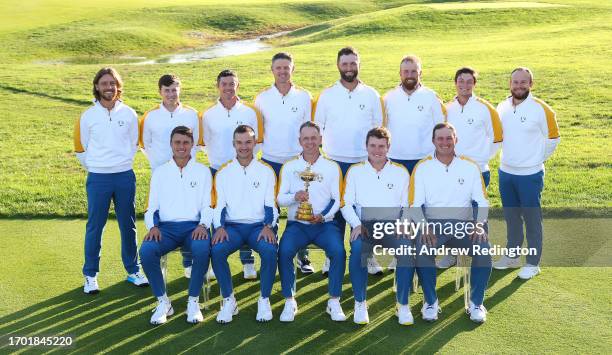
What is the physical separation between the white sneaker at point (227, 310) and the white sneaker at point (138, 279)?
118cm

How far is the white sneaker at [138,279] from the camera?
22.6 ft

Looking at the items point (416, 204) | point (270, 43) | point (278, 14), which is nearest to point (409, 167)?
point (416, 204)

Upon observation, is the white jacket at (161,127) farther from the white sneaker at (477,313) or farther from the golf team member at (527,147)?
the golf team member at (527,147)

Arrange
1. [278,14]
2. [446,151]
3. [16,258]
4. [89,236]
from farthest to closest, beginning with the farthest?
[278,14], [16,258], [89,236], [446,151]

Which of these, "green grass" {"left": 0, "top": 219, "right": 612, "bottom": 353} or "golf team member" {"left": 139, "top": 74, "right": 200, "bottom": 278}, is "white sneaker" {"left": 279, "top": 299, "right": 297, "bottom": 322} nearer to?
"green grass" {"left": 0, "top": 219, "right": 612, "bottom": 353}

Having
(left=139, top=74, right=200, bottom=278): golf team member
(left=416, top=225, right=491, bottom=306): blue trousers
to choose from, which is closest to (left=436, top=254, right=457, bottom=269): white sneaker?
(left=416, top=225, right=491, bottom=306): blue trousers

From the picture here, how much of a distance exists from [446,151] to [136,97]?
12170mm

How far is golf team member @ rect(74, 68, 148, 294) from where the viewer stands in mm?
6719

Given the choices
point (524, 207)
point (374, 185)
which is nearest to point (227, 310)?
point (374, 185)

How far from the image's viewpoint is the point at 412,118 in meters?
7.03

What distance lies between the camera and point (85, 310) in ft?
20.7

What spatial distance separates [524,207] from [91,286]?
436 cm

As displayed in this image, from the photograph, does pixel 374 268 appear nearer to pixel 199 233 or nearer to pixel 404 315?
pixel 404 315

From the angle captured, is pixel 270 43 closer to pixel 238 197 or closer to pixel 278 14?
pixel 278 14
